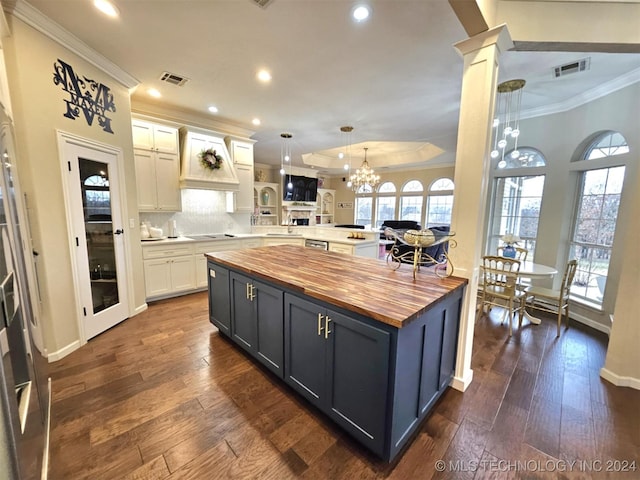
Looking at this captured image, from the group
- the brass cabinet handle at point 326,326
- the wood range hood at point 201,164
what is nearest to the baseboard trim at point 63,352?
the wood range hood at point 201,164

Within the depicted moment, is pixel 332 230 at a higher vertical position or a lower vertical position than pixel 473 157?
lower

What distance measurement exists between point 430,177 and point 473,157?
23.3 ft

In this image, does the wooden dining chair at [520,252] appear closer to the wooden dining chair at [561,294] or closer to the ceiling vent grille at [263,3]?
the wooden dining chair at [561,294]

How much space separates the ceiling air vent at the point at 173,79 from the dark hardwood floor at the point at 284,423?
2.95 meters

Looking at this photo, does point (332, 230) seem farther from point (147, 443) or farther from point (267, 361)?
point (147, 443)

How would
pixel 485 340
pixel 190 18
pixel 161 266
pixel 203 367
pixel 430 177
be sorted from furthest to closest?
pixel 430 177 < pixel 161 266 < pixel 485 340 < pixel 203 367 < pixel 190 18

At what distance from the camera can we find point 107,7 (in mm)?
1977

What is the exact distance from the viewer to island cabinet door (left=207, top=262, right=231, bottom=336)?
8.51 feet

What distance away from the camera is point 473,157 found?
189cm

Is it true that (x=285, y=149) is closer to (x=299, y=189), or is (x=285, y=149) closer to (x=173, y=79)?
(x=299, y=189)

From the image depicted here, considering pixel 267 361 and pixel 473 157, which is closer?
pixel 473 157

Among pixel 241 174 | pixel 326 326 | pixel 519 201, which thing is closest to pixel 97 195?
pixel 241 174

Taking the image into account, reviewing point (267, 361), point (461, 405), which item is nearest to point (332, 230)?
point (267, 361)

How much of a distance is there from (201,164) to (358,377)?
13.4ft
